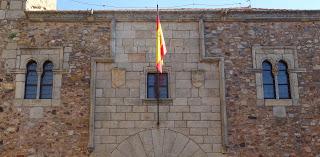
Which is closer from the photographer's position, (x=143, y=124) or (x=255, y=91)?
(x=143, y=124)

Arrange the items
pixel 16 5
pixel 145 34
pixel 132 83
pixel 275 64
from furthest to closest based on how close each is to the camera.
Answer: pixel 16 5 < pixel 145 34 < pixel 275 64 < pixel 132 83

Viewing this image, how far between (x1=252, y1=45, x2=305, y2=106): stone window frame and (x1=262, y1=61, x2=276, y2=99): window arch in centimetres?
11

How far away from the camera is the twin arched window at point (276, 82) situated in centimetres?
1299

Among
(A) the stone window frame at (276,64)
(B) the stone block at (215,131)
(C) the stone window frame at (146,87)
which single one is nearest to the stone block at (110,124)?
(C) the stone window frame at (146,87)

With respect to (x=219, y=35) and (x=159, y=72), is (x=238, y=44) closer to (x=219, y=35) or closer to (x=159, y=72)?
(x=219, y=35)

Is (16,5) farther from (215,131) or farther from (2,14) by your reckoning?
(215,131)

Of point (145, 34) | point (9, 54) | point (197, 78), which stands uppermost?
point (145, 34)

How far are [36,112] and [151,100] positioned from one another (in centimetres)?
295

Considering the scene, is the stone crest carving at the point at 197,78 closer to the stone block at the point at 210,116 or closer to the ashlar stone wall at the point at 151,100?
the ashlar stone wall at the point at 151,100

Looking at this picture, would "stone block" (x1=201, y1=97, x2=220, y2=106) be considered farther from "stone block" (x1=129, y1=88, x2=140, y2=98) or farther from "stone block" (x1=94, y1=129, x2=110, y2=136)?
"stone block" (x1=94, y1=129, x2=110, y2=136)

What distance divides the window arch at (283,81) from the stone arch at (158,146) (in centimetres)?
267

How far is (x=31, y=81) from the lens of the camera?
1308cm

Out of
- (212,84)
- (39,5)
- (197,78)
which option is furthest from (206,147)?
(39,5)

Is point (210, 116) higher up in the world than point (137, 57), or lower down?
lower down
